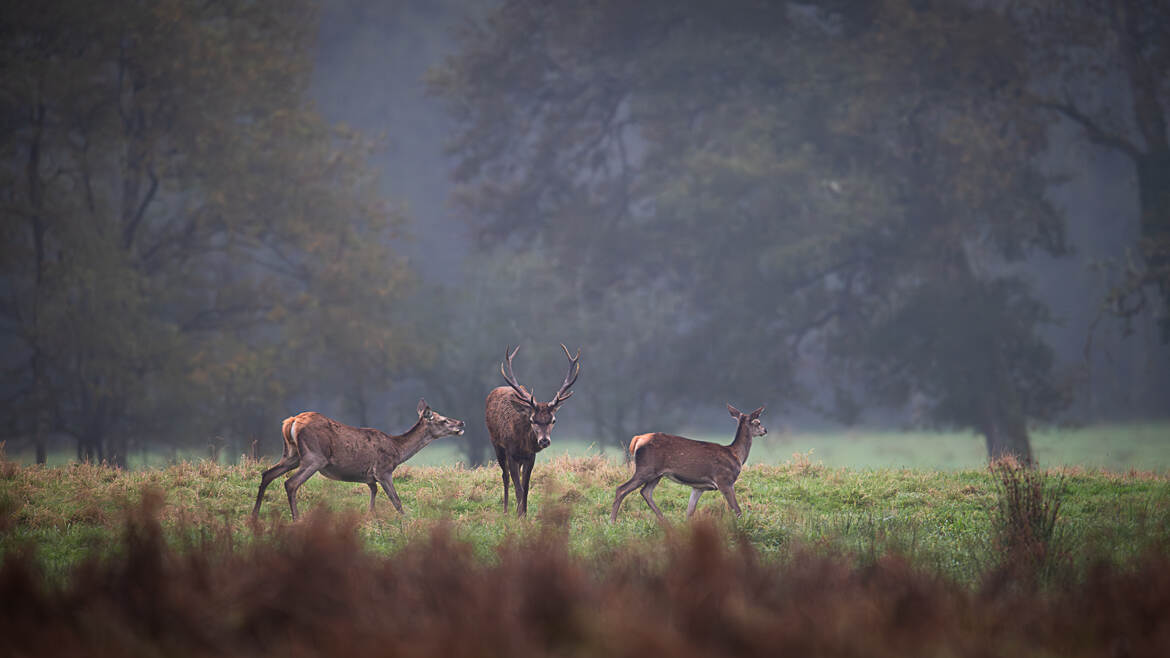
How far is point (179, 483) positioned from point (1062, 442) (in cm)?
3113

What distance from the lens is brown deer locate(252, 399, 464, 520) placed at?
11211 mm

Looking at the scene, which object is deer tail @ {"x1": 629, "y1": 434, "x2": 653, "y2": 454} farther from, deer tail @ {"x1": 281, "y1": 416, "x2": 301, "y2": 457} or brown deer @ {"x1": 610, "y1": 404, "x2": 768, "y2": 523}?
deer tail @ {"x1": 281, "y1": 416, "x2": 301, "y2": 457}

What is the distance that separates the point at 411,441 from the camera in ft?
41.2

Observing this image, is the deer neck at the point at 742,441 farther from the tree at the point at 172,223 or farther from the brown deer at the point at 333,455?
the tree at the point at 172,223

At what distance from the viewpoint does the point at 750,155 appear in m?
32.1

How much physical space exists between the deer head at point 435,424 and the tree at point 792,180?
18652 millimetres

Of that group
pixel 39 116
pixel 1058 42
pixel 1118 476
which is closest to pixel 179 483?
pixel 1118 476

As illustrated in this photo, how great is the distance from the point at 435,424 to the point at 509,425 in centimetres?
110

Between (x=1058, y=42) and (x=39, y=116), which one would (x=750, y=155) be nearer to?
(x=1058, y=42)

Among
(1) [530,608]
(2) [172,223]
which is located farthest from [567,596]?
(2) [172,223]

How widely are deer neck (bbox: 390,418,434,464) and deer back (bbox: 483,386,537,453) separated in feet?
2.54

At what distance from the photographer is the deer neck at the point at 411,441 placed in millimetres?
12414

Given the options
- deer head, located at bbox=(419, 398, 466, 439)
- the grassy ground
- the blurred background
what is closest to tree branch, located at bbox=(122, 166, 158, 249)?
the blurred background

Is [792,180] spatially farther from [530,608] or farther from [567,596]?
[530,608]
